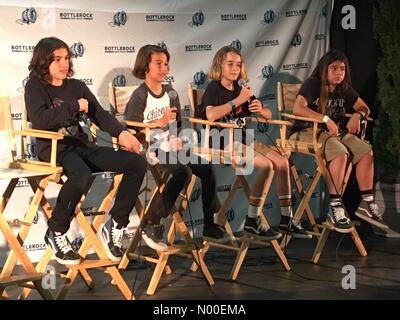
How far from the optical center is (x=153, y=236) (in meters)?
5.03

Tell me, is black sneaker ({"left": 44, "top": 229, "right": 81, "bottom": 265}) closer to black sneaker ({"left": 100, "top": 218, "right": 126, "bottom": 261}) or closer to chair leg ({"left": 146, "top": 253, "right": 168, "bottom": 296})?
black sneaker ({"left": 100, "top": 218, "right": 126, "bottom": 261})

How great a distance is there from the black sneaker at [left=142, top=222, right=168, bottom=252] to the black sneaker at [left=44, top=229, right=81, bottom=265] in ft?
1.87

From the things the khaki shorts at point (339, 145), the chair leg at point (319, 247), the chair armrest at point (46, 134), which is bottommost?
the chair leg at point (319, 247)

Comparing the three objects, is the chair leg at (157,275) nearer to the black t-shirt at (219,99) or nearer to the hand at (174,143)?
the hand at (174,143)

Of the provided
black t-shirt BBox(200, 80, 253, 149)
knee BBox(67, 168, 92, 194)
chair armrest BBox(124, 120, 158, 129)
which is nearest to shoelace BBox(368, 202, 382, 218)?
black t-shirt BBox(200, 80, 253, 149)

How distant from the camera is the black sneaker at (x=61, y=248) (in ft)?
14.8

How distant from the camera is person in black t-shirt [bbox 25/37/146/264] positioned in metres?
4.54

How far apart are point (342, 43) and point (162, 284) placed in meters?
2.75

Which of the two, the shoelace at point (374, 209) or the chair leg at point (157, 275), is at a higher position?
the shoelace at point (374, 209)

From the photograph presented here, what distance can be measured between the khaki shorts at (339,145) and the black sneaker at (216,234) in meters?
0.98

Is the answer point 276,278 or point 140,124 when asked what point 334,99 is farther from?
point 140,124

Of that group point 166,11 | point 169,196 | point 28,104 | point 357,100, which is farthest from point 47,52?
point 357,100

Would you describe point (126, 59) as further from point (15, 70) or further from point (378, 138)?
point (378, 138)

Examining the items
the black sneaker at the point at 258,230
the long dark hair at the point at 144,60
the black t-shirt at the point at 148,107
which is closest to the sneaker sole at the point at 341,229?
the black sneaker at the point at 258,230
